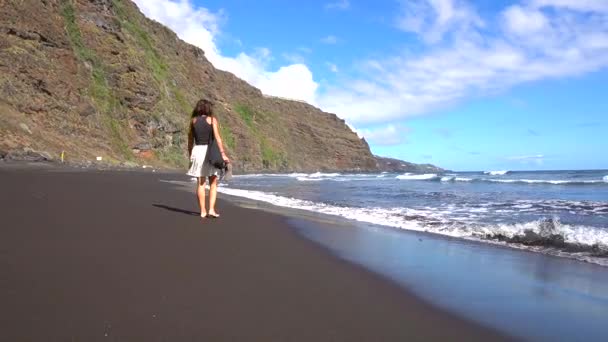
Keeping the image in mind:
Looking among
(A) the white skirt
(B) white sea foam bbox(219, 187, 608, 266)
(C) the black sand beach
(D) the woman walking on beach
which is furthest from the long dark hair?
(B) white sea foam bbox(219, 187, 608, 266)

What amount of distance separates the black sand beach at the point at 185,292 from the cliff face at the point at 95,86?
695 inches

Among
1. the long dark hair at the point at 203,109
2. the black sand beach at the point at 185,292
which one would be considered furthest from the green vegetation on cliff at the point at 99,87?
the black sand beach at the point at 185,292

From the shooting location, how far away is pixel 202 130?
651 centimetres

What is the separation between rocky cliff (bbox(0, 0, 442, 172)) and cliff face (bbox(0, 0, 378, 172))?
3.0 inches

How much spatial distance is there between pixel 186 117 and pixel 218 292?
44.2 metres

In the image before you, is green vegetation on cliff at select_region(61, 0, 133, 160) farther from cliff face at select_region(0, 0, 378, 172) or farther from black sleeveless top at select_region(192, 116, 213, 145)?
black sleeveless top at select_region(192, 116, 213, 145)

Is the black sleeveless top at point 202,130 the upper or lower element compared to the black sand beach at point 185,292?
upper

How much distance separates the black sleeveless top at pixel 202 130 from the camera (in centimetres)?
648

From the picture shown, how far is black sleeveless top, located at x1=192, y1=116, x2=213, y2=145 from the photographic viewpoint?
21.3ft

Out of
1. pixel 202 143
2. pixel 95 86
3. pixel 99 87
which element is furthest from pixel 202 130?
pixel 99 87

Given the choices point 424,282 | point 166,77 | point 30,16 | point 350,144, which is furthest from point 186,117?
point 350,144

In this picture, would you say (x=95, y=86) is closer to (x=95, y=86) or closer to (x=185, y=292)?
(x=95, y=86)

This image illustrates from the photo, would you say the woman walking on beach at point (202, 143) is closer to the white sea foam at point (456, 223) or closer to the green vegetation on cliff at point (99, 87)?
the white sea foam at point (456, 223)

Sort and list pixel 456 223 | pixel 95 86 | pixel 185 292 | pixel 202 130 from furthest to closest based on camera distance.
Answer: pixel 95 86
pixel 456 223
pixel 202 130
pixel 185 292
